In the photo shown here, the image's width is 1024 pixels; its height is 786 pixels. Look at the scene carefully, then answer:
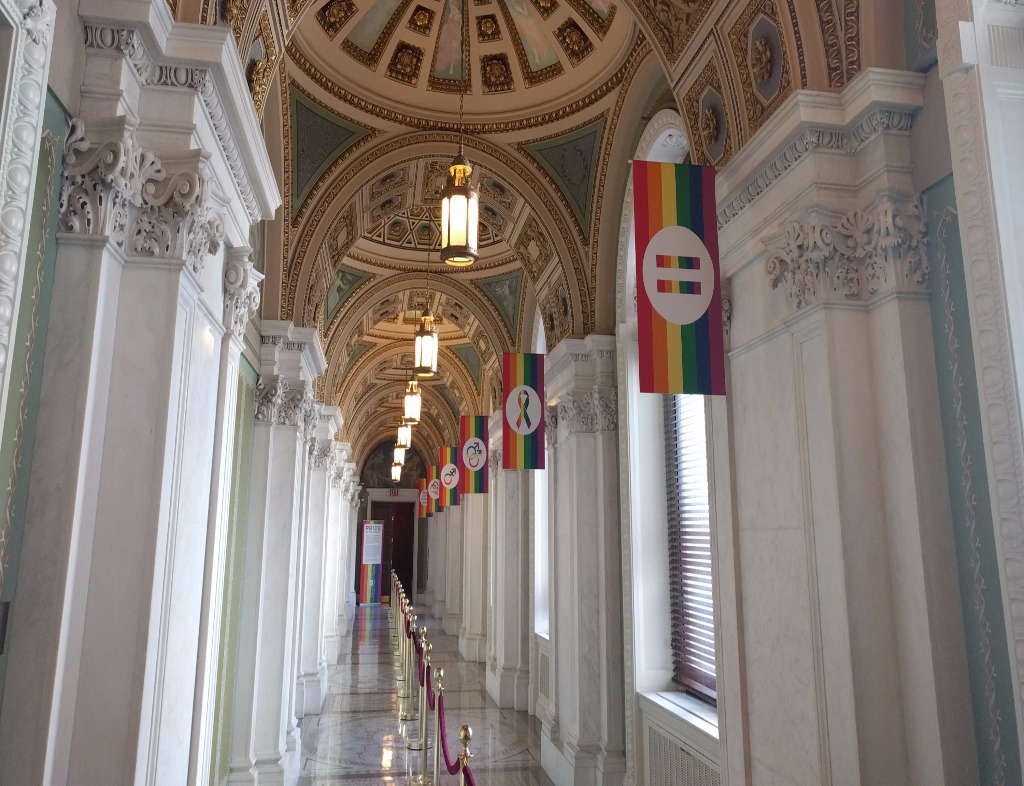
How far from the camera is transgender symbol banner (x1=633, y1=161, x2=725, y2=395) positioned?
4.12 m

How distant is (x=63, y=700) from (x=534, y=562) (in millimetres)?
9653

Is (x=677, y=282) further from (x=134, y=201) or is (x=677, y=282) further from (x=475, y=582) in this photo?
(x=475, y=582)

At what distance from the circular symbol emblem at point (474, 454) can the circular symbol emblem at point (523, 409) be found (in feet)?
12.1

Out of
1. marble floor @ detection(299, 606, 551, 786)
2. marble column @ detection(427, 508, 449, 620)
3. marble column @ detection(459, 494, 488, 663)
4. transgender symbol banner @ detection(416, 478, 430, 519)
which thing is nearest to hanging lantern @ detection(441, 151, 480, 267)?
marble floor @ detection(299, 606, 551, 786)

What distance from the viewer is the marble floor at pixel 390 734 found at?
28.9ft

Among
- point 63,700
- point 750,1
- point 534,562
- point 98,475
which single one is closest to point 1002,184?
point 750,1

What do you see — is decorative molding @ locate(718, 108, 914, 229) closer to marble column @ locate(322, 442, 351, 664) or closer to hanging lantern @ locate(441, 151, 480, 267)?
→ hanging lantern @ locate(441, 151, 480, 267)

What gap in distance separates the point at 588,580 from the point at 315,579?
700cm

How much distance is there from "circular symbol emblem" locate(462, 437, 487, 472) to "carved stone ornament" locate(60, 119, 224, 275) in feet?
27.6

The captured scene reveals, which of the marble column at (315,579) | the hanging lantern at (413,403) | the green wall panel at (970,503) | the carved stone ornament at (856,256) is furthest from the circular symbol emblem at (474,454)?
the green wall panel at (970,503)

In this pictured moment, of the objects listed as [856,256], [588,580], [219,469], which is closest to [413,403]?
[588,580]

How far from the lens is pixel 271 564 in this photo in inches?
321

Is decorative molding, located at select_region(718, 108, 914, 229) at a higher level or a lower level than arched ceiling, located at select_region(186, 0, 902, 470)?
lower

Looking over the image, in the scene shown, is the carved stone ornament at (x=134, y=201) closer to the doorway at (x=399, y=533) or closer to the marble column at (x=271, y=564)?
the marble column at (x=271, y=564)
